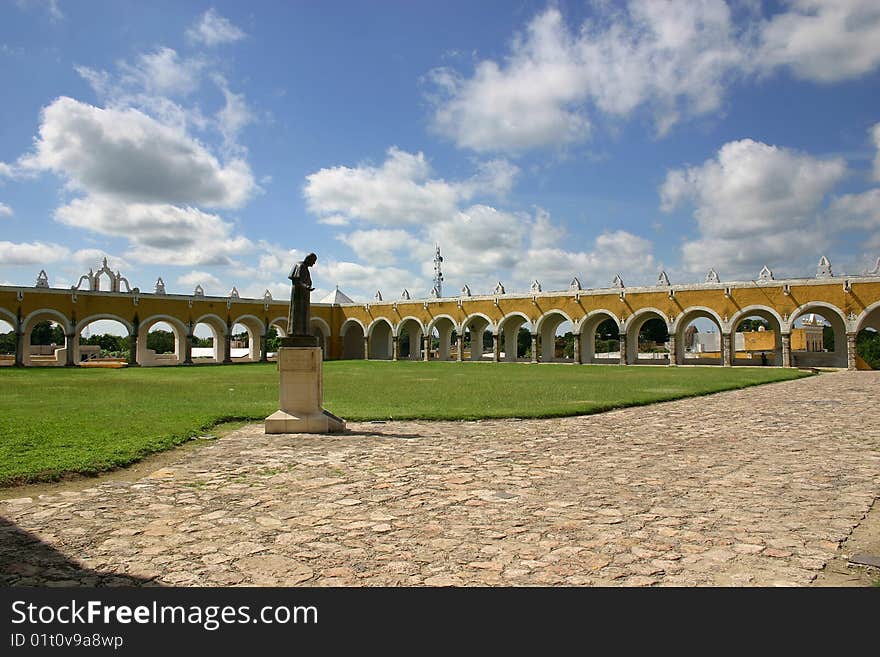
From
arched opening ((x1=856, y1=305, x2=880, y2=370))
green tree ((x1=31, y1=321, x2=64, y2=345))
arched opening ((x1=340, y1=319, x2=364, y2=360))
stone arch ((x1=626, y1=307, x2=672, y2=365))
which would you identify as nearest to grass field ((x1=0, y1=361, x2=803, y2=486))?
stone arch ((x1=626, y1=307, x2=672, y2=365))

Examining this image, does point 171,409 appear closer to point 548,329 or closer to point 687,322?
point 687,322

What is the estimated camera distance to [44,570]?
3.20 m

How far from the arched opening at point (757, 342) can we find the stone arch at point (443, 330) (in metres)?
19.3

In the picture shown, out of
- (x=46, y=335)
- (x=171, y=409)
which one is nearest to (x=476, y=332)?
(x=171, y=409)

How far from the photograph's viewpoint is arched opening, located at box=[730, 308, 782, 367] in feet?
106

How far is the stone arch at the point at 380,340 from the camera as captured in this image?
4848 cm

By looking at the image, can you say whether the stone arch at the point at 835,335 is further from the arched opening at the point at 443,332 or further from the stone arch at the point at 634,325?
the arched opening at the point at 443,332

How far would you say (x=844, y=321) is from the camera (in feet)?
95.8

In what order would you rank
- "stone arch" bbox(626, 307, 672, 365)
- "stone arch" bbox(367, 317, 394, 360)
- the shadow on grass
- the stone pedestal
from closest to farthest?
1. the shadow on grass
2. the stone pedestal
3. "stone arch" bbox(626, 307, 672, 365)
4. "stone arch" bbox(367, 317, 394, 360)

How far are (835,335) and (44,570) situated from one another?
121 feet

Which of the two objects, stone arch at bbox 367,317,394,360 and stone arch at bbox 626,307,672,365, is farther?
stone arch at bbox 367,317,394,360

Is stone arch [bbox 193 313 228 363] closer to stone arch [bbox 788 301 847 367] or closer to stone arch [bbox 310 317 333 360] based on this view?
stone arch [bbox 310 317 333 360]

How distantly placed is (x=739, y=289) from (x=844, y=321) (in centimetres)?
506

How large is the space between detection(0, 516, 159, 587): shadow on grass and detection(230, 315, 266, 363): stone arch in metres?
41.9
